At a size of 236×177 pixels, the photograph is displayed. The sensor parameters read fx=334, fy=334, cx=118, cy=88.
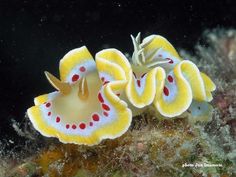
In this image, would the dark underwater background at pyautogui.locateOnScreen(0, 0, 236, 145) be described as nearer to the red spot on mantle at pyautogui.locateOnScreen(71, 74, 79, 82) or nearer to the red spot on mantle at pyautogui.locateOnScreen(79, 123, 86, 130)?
the red spot on mantle at pyautogui.locateOnScreen(71, 74, 79, 82)

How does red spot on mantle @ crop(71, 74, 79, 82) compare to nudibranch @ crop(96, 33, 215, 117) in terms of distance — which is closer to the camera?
nudibranch @ crop(96, 33, 215, 117)

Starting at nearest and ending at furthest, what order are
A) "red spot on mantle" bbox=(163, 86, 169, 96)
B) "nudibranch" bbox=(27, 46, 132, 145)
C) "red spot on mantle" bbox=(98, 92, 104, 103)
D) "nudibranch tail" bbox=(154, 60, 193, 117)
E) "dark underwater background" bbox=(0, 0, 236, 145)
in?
"nudibranch" bbox=(27, 46, 132, 145), "red spot on mantle" bbox=(98, 92, 104, 103), "nudibranch tail" bbox=(154, 60, 193, 117), "red spot on mantle" bbox=(163, 86, 169, 96), "dark underwater background" bbox=(0, 0, 236, 145)

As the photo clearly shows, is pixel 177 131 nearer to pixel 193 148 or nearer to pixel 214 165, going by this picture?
pixel 193 148

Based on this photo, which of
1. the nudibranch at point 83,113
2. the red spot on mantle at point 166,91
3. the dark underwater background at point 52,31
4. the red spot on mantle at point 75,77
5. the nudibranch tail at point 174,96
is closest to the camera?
the nudibranch at point 83,113

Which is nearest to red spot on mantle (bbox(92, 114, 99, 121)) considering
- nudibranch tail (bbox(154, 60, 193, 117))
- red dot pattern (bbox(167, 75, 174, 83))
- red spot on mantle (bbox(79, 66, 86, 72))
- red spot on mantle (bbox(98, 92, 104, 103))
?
red spot on mantle (bbox(98, 92, 104, 103))

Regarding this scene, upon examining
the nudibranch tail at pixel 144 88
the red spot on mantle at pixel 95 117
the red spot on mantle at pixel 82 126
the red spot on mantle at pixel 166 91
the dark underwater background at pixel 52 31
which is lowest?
the dark underwater background at pixel 52 31

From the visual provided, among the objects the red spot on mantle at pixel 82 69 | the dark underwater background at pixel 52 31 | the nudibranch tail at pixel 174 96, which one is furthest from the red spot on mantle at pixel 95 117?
the dark underwater background at pixel 52 31

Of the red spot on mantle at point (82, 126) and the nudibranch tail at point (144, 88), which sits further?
the nudibranch tail at point (144, 88)

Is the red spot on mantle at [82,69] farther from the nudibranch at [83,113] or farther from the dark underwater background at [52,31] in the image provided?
the dark underwater background at [52,31]
